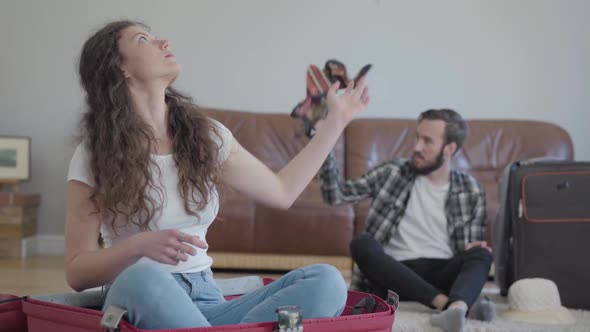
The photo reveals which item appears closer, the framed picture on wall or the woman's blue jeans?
the woman's blue jeans

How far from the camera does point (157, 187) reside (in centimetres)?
150

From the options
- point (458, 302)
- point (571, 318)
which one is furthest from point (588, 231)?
point (458, 302)

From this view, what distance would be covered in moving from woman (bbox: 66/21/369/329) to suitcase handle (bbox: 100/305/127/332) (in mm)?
33

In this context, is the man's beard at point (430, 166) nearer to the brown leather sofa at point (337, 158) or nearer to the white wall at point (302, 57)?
the brown leather sofa at point (337, 158)

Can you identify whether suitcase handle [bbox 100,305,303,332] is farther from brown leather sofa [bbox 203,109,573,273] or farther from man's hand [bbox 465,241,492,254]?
brown leather sofa [bbox 203,109,573,273]

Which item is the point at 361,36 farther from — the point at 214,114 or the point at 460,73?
→ the point at 214,114

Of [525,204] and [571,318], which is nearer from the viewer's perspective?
[571,318]

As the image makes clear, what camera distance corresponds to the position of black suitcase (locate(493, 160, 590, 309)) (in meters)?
2.66

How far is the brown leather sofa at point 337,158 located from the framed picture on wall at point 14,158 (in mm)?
1045

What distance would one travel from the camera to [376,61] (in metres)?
4.46

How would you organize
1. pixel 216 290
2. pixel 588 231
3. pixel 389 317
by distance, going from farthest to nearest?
pixel 588 231, pixel 216 290, pixel 389 317

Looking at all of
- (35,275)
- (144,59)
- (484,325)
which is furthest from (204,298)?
(35,275)

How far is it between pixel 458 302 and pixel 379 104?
7.39 feet

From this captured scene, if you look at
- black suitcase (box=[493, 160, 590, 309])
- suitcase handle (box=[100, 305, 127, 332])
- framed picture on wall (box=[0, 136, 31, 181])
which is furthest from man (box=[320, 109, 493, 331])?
framed picture on wall (box=[0, 136, 31, 181])
